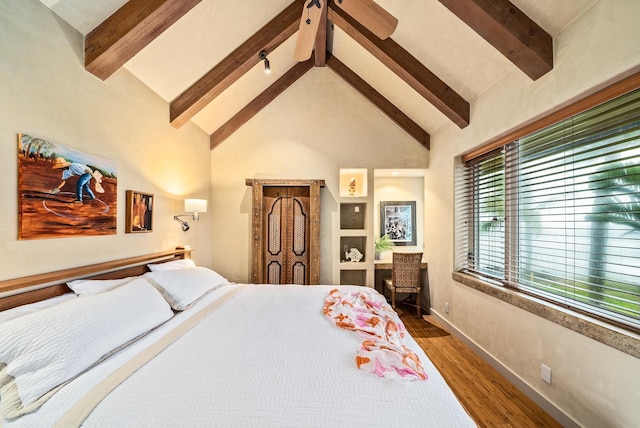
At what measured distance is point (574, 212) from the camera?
1749mm

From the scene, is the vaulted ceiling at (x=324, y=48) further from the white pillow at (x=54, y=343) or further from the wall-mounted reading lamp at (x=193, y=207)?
the white pillow at (x=54, y=343)

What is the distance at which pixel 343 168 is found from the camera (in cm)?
377

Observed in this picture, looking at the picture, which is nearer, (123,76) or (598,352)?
(598,352)

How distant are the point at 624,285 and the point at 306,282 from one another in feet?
10.3

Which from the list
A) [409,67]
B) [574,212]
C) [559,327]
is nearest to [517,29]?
[409,67]

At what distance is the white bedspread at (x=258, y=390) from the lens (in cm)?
90

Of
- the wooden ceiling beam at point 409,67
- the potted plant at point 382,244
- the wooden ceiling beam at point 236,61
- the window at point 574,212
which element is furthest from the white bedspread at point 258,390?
the potted plant at point 382,244

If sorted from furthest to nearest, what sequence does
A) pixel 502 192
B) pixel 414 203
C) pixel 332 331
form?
pixel 414 203, pixel 502 192, pixel 332 331

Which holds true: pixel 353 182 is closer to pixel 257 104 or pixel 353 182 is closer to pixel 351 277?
pixel 351 277

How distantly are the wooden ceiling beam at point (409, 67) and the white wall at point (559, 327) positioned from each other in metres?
0.19

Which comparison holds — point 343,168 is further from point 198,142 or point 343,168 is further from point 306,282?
point 198,142

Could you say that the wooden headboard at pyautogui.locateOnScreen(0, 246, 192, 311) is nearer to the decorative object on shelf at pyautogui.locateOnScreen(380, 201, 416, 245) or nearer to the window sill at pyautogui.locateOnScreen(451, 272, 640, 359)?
the window sill at pyautogui.locateOnScreen(451, 272, 640, 359)

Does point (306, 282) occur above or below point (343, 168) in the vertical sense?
below

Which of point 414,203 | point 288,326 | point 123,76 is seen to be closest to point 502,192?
point 414,203
